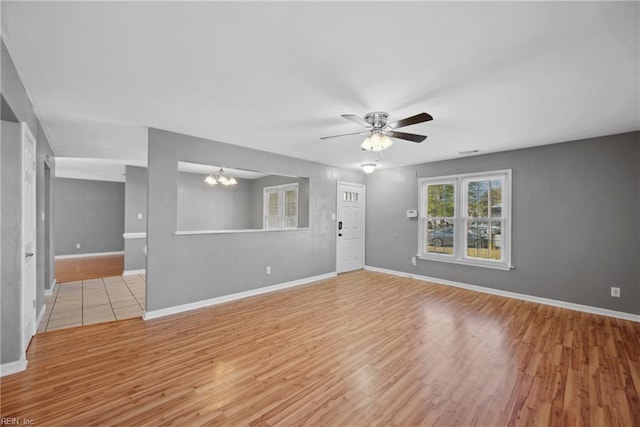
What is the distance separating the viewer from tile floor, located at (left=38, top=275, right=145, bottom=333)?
3.47 m

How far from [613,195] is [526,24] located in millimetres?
3688

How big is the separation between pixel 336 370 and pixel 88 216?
999cm

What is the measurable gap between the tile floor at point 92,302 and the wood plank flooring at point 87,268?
0.57 meters

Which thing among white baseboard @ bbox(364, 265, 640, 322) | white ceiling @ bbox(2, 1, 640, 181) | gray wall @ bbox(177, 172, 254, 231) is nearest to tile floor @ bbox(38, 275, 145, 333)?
gray wall @ bbox(177, 172, 254, 231)

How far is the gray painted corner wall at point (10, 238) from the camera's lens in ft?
7.32

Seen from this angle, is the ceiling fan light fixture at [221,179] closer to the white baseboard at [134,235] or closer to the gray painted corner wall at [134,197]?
the gray painted corner wall at [134,197]

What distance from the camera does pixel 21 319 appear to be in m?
2.32

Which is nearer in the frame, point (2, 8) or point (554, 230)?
point (2, 8)

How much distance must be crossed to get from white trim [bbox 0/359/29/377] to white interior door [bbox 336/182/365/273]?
16.0ft

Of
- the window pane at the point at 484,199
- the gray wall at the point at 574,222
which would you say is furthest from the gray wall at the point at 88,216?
the window pane at the point at 484,199

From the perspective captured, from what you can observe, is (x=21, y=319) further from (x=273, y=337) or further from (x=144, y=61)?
(x=144, y=61)

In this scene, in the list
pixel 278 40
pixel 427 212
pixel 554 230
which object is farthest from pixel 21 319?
pixel 554 230

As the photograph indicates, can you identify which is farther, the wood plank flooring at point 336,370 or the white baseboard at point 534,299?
the white baseboard at point 534,299

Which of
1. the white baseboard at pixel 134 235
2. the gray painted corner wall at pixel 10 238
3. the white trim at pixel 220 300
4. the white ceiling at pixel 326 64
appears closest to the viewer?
the white ceiling at pixel 326 64
